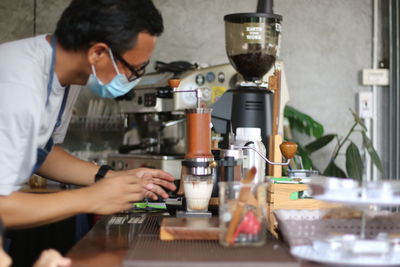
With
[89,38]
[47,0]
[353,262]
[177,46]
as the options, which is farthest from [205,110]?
[47,0]

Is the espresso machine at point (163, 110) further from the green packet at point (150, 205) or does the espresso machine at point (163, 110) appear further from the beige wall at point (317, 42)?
the green packet at point (150, 205)

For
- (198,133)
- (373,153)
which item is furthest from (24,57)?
(373,153)

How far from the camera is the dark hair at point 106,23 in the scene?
75.4 inches

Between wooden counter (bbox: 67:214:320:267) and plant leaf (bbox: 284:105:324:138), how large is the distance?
9.49 ft

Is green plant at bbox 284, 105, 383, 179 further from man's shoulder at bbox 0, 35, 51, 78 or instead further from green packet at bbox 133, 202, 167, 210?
man's shoulder at bbox 0, 35, 51, 78

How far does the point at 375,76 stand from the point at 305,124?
68cm

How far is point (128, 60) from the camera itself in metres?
2.01

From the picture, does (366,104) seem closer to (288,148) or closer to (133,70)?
(288,148)

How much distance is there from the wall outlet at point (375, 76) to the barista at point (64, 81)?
10.3 feet

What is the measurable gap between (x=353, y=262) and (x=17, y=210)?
2.95ft

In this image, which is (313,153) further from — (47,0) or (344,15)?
(47,0)

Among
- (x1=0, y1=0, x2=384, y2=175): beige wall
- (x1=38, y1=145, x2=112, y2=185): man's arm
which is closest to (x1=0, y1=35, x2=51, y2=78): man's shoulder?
(x1=38, y1=145, x2=112, y2=185): man's arm

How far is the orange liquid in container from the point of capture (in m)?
2.13

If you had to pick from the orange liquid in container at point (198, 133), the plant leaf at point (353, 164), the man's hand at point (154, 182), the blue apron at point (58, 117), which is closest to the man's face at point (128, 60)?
the blue apron at point (58, 117)
